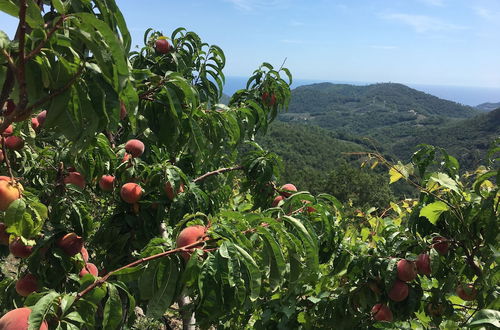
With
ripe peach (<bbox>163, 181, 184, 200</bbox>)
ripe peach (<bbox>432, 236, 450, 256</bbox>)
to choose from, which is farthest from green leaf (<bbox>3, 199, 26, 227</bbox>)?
ripe peach (<bbox>432, 236, 450, 256</bbox>)

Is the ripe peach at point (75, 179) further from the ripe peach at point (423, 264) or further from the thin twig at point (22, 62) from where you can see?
the ripe peach at point (423, 264)

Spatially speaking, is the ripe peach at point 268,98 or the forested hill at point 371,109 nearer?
the ripe peach at point 268,98

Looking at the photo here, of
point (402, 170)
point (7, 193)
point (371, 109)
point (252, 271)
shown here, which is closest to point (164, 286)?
point (252, 271)

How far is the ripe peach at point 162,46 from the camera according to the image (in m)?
2.69

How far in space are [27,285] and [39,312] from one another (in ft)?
2.61

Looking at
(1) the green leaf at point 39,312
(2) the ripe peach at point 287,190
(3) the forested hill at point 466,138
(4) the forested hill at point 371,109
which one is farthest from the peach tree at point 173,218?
(4) the forested hill at point 371,109

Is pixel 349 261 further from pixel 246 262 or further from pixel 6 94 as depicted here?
pixel 6 94

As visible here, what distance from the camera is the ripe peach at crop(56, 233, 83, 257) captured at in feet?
5.18

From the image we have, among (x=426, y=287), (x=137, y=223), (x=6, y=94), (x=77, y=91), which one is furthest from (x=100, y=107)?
(x=426, y=287)

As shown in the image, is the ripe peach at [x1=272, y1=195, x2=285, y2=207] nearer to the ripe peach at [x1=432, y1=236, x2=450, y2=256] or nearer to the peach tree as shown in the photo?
the peach tree

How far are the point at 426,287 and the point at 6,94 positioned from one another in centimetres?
224

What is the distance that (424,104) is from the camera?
143000 millimetres

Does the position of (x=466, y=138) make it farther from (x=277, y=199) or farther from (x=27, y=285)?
(x=27, y=285)

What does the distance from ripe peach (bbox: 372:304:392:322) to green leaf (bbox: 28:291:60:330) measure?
4.53 ft
